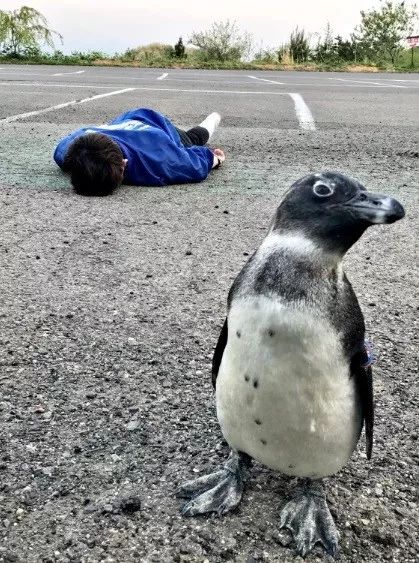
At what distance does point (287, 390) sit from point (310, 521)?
41cm

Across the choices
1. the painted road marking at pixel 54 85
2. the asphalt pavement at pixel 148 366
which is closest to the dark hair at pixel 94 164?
the asphalt pavement at pixel 148 366

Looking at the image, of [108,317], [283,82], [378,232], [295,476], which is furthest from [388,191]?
[283,82]

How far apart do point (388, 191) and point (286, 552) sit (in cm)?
401

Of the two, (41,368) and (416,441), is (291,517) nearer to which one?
(416,441)

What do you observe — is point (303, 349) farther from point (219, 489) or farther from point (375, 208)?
point (219, 489)

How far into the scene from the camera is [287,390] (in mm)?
1739

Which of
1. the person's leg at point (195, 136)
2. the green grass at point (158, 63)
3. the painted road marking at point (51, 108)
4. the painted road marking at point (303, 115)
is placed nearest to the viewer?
the person's leg at point (195, 136)

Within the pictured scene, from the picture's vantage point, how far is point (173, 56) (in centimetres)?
2881

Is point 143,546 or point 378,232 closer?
point 143,546

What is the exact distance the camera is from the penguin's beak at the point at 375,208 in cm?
165

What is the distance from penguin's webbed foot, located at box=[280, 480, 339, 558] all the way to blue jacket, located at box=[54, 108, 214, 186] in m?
3.88

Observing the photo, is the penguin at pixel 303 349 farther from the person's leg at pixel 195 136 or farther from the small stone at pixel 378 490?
the person's leg at pixel 195 136

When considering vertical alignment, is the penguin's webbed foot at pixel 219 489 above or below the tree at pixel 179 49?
below

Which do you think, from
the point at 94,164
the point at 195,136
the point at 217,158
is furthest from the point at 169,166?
the point at 195,136
